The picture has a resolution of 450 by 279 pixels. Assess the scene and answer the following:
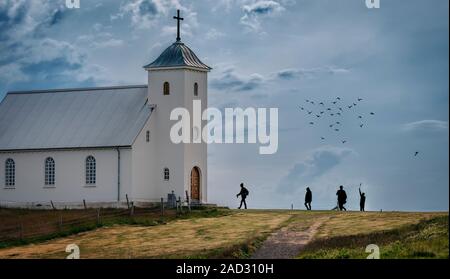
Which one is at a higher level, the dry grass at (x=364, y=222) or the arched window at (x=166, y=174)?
the arched window at (x=166, y=174)

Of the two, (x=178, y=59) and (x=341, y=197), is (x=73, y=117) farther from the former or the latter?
(x=341, y=197)

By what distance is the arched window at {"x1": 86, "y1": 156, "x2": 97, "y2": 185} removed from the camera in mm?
64750

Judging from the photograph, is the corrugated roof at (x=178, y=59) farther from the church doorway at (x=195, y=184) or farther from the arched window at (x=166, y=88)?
the church doorway at (x=195, y=184)

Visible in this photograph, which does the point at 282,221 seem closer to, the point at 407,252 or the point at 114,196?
the point at 114,196

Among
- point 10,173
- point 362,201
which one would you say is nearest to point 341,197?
point 362,201

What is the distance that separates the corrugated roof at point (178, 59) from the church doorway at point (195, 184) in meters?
6.36

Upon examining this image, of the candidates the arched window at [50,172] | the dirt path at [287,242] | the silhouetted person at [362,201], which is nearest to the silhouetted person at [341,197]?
the silhouetted person at [362,201]

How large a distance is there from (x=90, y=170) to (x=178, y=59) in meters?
8.77

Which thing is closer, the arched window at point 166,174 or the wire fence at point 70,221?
the wire fence at point 70,221

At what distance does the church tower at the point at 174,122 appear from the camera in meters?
63.8

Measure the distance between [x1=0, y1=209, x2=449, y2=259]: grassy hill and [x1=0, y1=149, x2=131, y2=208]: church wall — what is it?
7.11 metres

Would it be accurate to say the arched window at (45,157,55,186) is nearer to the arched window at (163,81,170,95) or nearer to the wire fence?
the wire fence

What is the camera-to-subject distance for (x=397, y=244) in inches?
1476

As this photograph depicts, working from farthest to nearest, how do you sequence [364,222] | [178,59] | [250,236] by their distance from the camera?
[178,59] → [364,222] → [250,236]
